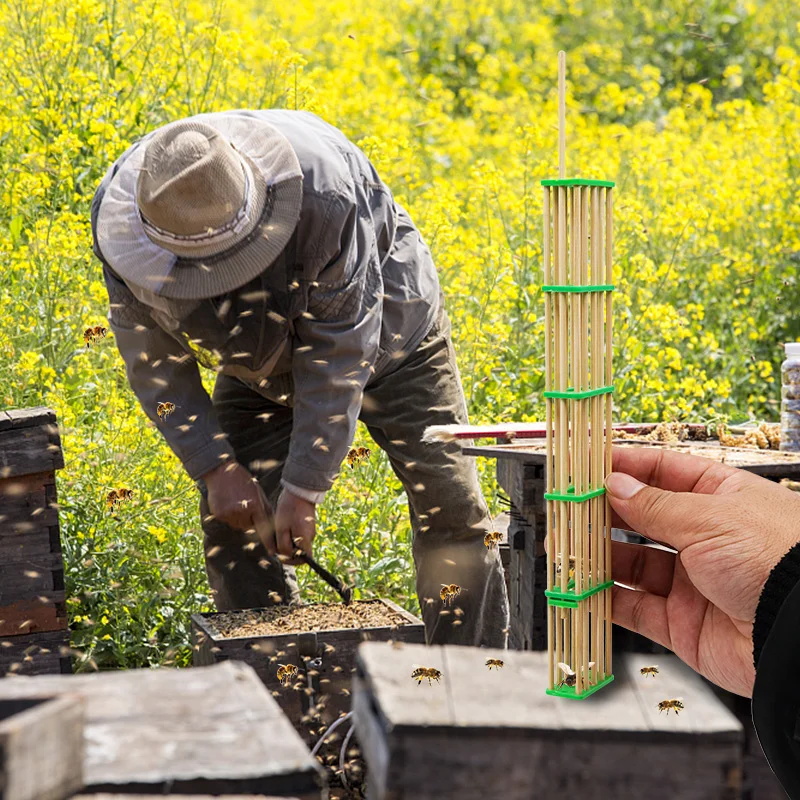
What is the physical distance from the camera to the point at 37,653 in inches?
120

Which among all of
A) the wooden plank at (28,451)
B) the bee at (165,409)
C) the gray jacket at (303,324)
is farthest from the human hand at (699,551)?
the wooden plank at (28,451)

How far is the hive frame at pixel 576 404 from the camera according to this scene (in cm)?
157

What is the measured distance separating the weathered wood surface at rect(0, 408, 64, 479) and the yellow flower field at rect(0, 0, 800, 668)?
2.39 ft

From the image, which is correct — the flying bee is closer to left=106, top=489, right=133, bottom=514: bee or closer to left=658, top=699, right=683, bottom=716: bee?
left=106, top=489, right=133, bottom=514: bee

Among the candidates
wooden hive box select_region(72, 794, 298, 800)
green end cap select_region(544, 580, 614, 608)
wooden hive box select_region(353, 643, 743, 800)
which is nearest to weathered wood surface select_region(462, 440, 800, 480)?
wooden hive box select_region(353, 643, 743, 800)

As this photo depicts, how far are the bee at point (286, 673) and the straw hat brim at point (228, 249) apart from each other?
1049 mm

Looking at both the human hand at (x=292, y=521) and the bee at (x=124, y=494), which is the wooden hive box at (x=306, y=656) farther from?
the bee at (x=124, y=494)

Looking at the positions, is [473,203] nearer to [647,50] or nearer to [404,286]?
[404,286]

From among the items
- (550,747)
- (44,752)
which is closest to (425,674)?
(550,747)

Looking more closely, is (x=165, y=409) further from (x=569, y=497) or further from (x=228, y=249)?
(x=569, y=497)

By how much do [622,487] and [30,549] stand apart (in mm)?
1927

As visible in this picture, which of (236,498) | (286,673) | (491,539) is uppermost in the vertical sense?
(236,498)

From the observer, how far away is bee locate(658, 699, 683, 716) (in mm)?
1982

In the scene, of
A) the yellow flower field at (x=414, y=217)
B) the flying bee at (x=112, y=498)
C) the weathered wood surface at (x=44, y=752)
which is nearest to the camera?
the weathered wood surface at (x=44, y=752)
